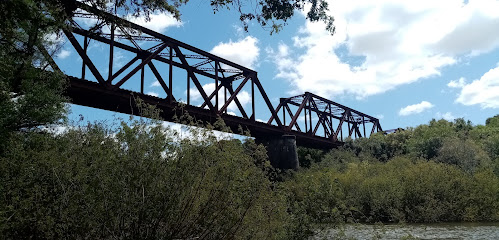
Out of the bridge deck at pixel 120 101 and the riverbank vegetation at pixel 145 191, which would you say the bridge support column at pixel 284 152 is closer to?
the bridge deck at pixel 120 101

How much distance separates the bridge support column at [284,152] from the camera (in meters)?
36.3

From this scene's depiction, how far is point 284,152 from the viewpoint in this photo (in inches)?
1481

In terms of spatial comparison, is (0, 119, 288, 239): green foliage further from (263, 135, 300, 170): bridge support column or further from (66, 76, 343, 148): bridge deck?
(263, 135, 300, 170): bridge support column

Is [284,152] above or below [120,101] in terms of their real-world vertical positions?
below

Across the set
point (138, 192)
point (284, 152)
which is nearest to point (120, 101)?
point (284, 152)

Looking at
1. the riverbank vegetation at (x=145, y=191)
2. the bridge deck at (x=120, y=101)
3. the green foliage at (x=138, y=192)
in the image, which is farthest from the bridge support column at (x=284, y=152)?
the green foliage at (x=138, y=192)

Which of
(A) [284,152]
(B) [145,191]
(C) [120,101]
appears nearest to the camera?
(B) [145,191]

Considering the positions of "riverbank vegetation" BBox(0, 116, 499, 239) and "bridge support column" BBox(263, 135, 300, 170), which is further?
"bridge support column" BBox(263, 135, 300, 170)

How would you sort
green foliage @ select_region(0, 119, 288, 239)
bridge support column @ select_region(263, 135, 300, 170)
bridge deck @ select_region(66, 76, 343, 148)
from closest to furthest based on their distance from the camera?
1. green foliage @ select_region(0, 119, 288, 239)
2. bridge deck @ select_region(66, 76, 343, 148)
3. bridge support column @ select_region(263, 135, 300, 170)

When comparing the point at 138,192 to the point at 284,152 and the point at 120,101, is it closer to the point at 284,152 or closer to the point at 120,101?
the point at 120,101

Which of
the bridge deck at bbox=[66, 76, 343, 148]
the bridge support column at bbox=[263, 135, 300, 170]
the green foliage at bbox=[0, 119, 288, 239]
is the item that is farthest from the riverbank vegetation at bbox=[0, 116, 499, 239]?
the bridge support column at bbox=[263, 135, 300, 170]

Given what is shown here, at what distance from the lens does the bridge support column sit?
36.3 meters

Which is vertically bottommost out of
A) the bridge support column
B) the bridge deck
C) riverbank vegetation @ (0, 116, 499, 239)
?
riverbank vegetation @ (0, 116, 499, 239)

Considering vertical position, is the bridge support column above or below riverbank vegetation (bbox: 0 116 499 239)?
above
